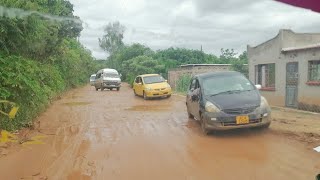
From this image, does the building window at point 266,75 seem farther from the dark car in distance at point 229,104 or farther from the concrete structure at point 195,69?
the dark car in distance at point 229,104

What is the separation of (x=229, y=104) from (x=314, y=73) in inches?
333

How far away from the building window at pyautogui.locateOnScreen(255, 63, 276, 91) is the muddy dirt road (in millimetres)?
9391

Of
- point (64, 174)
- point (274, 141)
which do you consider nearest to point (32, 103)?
point (64, 174)

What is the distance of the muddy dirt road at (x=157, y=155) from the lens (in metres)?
7.14

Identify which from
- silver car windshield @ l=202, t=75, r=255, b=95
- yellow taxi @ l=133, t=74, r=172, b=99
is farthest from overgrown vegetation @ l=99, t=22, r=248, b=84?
silver car windshield @ l=202, t=75, r=255, b=95

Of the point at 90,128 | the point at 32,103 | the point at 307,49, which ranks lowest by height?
the point at 90,128

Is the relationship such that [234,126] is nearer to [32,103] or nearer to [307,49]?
[32,103]

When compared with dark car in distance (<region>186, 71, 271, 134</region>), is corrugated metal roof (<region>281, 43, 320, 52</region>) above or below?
above

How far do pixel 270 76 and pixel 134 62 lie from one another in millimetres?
26572

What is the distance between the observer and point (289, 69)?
62.1ft

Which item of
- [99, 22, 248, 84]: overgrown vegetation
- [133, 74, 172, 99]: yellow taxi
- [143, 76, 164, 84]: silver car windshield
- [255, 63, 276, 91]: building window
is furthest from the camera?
[99, 22, 248, 84]: overgrown vegetation

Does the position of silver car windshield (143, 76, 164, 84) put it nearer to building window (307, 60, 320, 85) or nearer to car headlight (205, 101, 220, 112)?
building window (307, 60, 320, 85)

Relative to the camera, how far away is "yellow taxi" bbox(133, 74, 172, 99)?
23.6 meters

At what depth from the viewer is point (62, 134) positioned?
451 inches
